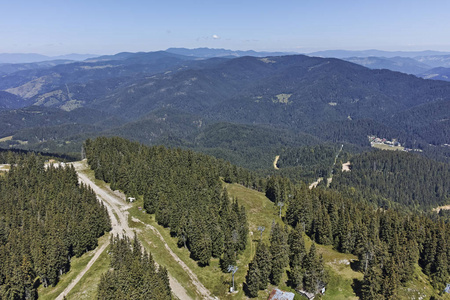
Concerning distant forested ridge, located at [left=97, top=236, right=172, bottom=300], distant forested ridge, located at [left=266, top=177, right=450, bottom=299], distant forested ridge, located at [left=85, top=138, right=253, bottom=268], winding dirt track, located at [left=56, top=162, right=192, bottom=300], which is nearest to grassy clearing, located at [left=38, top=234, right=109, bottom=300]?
winding dirt track, located at [left=56, top=162, right=192, bottom=300]

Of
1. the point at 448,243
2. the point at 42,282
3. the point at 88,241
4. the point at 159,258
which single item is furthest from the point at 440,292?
the point at 42,282

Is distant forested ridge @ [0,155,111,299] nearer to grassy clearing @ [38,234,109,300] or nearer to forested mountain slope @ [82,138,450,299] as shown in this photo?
grassy clearing @ [38,234,109,300]

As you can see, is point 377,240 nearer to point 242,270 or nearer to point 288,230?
point 288,230

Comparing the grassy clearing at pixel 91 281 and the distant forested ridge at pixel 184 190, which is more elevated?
the distant forested ridge at pixel 184 190

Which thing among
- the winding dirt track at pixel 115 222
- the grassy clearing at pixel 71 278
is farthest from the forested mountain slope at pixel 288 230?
the grassy clearing at pixel 71 278

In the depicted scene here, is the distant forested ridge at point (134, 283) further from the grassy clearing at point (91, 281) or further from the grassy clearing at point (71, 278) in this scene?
the grassy clearing at point (71, 278)

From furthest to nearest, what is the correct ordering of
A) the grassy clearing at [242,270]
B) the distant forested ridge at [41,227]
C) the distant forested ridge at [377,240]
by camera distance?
the grassy clearing at [242,270], the distant forested ridge at [41,227], the distant forested ridge at [377,240]
